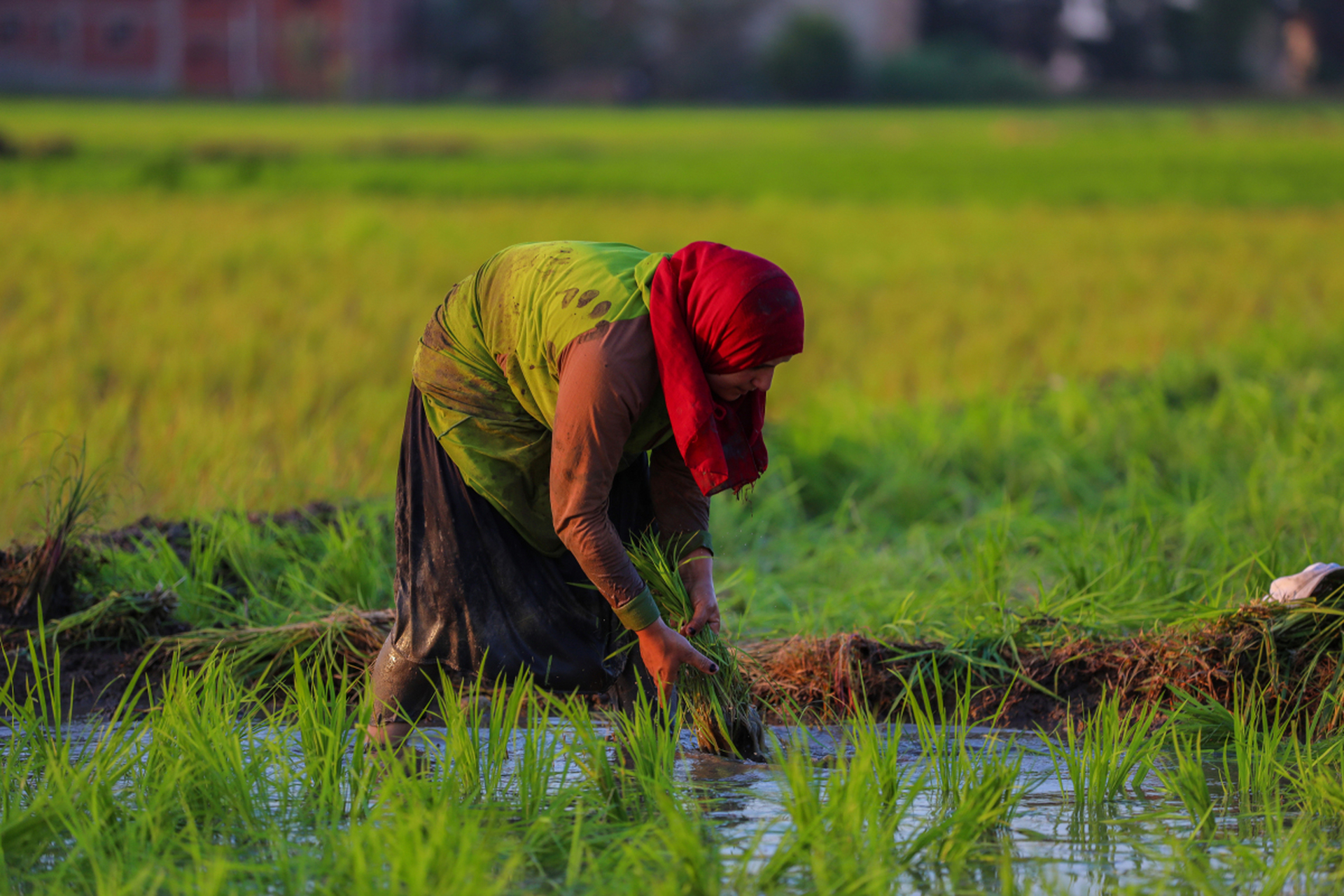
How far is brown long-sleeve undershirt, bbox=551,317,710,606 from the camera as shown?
7.18 feet

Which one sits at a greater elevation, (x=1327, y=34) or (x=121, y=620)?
(x=1327, y=34)

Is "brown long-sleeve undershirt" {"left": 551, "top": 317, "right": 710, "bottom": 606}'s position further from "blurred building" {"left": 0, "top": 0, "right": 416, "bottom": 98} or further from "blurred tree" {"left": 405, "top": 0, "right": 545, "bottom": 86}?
"blurred tree" {"left": 405, "top": 0, "right": 545, "bottom": 86}

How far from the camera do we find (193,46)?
4869 cm

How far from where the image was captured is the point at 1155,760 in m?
2.85

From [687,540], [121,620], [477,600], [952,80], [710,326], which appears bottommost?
[121,620]

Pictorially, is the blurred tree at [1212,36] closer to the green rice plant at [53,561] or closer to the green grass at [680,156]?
the green grass at [680,156]

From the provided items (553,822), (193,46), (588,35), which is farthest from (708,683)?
(588,35)

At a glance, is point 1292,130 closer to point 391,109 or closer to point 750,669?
point 391,109

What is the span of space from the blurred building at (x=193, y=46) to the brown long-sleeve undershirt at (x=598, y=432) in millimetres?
49621

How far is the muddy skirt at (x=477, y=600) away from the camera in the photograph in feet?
8.52

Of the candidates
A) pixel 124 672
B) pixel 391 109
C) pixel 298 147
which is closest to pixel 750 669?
pixel 124 672

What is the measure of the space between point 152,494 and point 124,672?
135 cm

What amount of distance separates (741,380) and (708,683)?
0.70 metres

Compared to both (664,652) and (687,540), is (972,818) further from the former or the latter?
(687,540)
